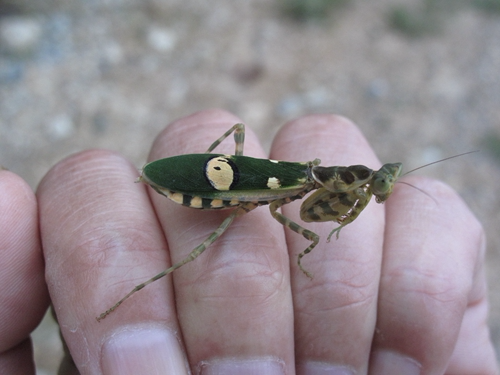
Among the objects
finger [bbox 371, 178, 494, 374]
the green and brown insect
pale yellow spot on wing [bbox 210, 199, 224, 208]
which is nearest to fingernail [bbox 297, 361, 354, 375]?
finger [bbox 371, 178, 494, 374]

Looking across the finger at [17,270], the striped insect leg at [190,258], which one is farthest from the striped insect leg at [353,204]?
the finger at [17,270]

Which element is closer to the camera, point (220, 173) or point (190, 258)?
point (190, 258)

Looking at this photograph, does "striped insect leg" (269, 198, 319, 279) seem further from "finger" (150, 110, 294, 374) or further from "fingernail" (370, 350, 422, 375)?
"fingernail" (370, 350, 422, 375)

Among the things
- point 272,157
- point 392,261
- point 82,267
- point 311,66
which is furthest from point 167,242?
point 311,66

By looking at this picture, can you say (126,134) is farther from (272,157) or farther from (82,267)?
(82,267)

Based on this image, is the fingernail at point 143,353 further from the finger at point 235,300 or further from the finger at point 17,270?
the finger at point 17,270

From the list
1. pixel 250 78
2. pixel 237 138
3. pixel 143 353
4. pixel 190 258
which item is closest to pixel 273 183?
pixel 237 138

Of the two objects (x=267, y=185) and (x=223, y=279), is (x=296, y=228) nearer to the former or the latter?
(x=267, y=185)
